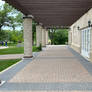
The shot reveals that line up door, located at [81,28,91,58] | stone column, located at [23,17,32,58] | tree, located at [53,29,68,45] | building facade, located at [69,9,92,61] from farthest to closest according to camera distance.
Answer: tree, located at [53,29,68,45], stone column, located at [23,17,32,58], door, located at [81,28,91,58], building facade, located at [69,9,92,61]

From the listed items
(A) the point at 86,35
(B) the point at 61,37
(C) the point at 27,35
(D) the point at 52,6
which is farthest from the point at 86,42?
(B) the point at 61,37

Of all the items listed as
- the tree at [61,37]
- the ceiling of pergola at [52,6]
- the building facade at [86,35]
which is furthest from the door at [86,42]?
the tree at [61,37]

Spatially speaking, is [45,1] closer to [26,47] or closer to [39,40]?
[26,47]

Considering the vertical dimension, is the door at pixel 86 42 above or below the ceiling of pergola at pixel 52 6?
below

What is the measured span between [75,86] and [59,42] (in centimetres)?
3985

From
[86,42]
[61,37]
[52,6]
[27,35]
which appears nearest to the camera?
[52,6]

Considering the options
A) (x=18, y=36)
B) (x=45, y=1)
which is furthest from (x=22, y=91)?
(x=18, y=36)

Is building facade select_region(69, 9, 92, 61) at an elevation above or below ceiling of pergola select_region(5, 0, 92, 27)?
below

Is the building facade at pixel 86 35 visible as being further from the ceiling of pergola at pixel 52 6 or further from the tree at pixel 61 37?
the tree at pixel 61 37

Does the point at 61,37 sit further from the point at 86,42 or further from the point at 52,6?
the point at 52,6

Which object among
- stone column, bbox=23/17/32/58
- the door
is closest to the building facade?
the door

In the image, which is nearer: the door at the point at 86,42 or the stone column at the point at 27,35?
the door at the point at 86,42

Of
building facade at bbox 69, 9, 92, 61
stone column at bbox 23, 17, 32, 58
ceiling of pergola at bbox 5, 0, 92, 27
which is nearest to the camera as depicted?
ceiling of pergola at bbox 5, 0, 92, 27

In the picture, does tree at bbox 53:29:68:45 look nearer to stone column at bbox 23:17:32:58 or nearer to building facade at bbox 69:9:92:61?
building facade at bbox 69:9:92:61
